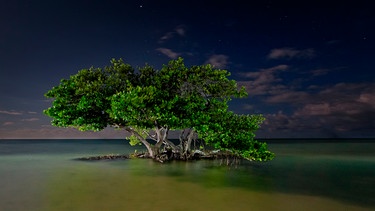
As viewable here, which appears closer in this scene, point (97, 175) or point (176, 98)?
point (97, 175)

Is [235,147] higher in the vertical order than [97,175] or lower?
higher

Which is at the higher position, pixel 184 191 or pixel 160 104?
pixel 160 104

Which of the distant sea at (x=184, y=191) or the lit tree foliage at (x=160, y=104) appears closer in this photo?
the distant sea at (x=184, y=191)

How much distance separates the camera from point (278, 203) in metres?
11.3

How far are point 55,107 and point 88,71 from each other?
3394mm

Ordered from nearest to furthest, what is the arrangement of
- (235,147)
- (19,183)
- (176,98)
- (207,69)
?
(19,183) < (235,147) < (176,98) < (207,69)

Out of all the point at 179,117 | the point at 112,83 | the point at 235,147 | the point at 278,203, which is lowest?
the point at 278,203

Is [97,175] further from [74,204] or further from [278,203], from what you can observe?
[278,203]

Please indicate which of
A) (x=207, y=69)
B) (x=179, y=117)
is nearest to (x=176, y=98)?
(x=179, y=117)

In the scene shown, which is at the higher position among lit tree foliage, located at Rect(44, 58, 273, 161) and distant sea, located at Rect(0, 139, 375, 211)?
lit tree foliage, located at Rect(44, 58, 273, 161)

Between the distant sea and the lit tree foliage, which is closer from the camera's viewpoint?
the distant sea

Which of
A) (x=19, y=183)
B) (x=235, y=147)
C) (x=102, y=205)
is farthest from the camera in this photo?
(x=235, y=147)

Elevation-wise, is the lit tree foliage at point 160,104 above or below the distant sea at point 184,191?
above

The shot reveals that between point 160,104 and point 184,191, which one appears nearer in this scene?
point 184,191
